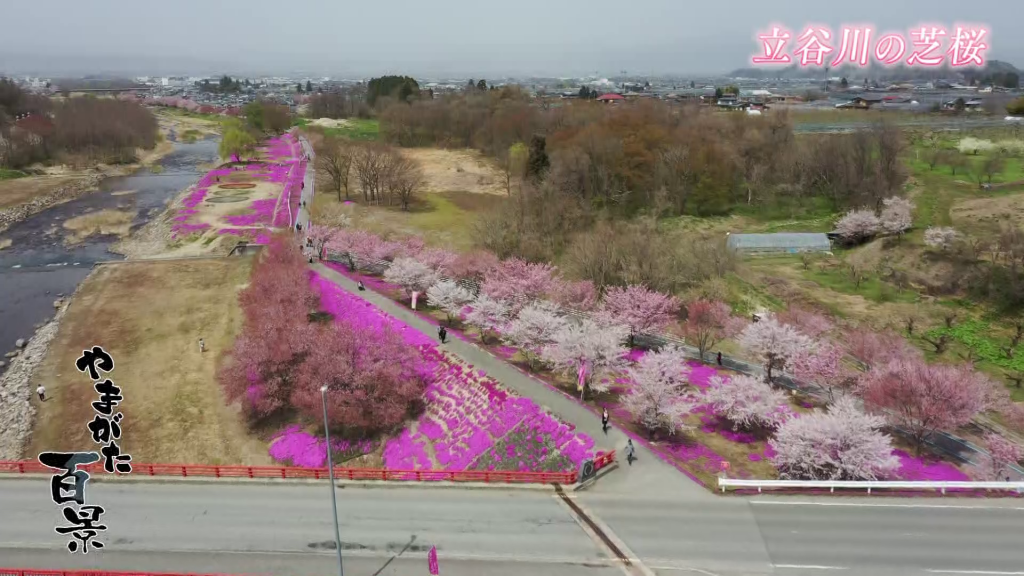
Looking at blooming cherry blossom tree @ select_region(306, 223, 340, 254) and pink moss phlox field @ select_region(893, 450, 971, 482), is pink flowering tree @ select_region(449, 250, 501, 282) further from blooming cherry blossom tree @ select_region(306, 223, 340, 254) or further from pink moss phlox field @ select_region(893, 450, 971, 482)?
pink moss phlox field @ select_region(893, 450, 971, 482)

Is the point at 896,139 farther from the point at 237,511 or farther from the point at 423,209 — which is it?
the point at 237,511

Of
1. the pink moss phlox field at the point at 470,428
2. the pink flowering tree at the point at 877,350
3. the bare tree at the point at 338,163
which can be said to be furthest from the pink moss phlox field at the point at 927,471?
the bare tree at the point at 338,163

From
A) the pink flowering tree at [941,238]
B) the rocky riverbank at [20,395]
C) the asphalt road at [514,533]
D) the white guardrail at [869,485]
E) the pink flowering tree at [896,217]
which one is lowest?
the rocky riverbank at [20,395]

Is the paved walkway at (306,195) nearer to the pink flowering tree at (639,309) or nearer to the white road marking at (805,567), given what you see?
the pink flowering tree at (639,309)

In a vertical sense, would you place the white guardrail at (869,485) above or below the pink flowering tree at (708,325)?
below

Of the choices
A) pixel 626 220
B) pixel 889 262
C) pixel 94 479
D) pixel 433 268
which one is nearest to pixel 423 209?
pixel 626 220

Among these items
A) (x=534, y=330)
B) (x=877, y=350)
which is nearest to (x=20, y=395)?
(x=534, y=330)
